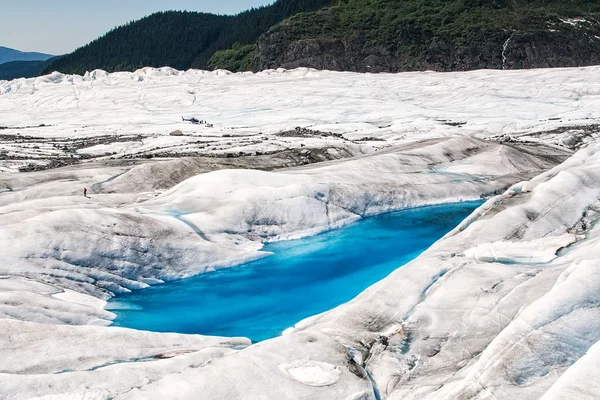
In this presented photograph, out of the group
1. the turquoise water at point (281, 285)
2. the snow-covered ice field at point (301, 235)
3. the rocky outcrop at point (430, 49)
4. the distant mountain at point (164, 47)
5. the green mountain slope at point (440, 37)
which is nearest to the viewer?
the snow-covered ice field at point (301, 235)

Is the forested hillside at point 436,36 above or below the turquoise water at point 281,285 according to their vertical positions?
above

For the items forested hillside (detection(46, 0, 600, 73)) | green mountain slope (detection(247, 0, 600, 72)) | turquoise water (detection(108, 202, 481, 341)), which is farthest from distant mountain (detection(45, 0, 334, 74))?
→ turquoise water (detection(108, 202, 481, 341))

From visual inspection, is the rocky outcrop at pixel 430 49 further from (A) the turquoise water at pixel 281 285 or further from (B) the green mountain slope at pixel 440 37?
→ (A) the turquoise water at pixel 281 285

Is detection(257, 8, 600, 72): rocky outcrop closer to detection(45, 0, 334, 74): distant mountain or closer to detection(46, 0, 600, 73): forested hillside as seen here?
detection(46, 0, 600, 73): forested hillside

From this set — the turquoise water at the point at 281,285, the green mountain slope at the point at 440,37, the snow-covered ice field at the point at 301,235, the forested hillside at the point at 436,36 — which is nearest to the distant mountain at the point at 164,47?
the forested hillside at the point at 436,36

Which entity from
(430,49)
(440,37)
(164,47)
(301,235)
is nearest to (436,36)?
(440,37)

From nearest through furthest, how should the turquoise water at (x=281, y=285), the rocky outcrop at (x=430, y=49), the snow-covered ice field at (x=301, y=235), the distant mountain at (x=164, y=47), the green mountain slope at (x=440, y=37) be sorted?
1. the snow-covered ice field at (x=301, y=235)
2. the turquoise water at (x=281, y=285)
3. the rocky outcrop at (x=430, y=49)
4. the green mountain slope at (x=440, y=37)
5. the distant mountain at (x=164, y=47)

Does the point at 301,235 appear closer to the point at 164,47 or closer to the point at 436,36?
the point at 436,36
